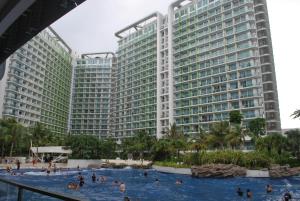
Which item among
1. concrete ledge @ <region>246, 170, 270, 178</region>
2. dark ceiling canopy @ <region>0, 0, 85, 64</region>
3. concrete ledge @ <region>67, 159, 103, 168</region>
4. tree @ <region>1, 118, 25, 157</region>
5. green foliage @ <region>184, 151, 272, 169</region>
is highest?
tree @ <region>1, 118, 25, 157</region>

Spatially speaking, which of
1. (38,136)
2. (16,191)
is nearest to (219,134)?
(38,136)

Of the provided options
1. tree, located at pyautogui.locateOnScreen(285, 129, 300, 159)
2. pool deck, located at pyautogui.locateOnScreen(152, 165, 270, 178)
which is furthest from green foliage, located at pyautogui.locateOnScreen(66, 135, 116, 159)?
tree, located at pyautogui.locateOnScreen(285, 129, 300, 159)

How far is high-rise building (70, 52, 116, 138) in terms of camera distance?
152 metres

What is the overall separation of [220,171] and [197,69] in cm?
6157

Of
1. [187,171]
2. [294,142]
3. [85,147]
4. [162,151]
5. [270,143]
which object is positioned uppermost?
[294,142]

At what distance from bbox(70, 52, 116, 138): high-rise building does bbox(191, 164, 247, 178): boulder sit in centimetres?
10141

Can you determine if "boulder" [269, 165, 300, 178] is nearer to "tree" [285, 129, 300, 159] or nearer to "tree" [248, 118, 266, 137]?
"tree" [285, 129, 300, 159]

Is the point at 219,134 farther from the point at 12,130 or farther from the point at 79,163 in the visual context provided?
the point at 12,130

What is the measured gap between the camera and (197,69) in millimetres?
107500

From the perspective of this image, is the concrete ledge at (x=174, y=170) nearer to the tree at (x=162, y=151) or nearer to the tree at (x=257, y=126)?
the tree at (x=162, y=151)

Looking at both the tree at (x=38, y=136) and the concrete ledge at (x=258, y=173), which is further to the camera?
the tree at (x=38, y=136)

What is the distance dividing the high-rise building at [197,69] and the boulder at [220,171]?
126ft

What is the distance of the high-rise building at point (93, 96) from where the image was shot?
15200 cm

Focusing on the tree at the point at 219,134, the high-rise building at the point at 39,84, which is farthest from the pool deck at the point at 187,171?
the high-rise building at the point at 39,84
